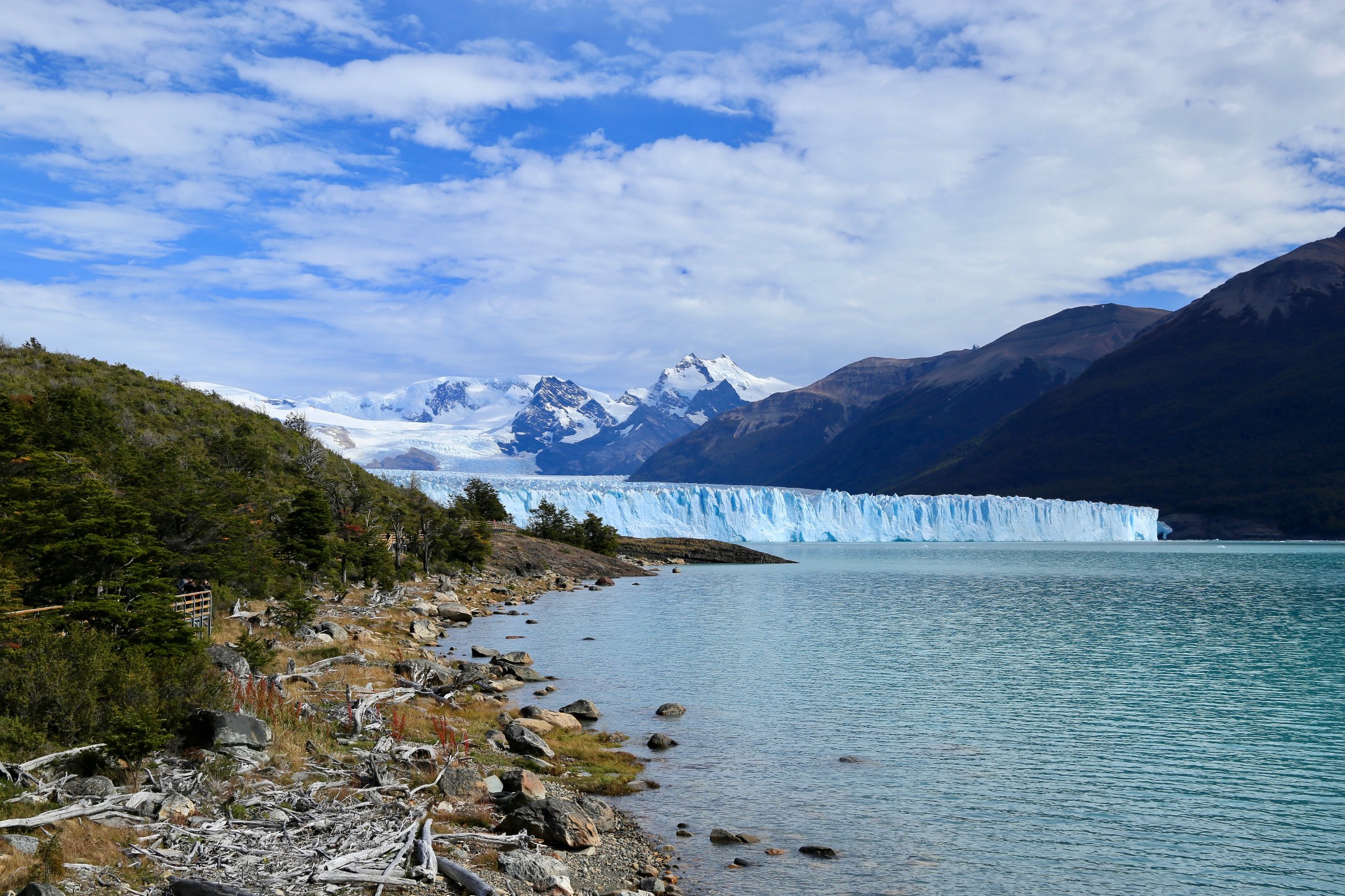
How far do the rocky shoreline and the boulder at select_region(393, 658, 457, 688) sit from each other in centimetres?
158

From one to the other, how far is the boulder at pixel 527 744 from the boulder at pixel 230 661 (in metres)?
6.04

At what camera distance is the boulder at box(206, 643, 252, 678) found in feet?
60.8

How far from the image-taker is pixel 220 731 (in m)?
13.8

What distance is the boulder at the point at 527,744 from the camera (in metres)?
19.6

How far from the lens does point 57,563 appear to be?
17141 mm

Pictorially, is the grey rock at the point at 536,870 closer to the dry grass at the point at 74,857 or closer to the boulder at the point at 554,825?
the boulder at the point at 554,825

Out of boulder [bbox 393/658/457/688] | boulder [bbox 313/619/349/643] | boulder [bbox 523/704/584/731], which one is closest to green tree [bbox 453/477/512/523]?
boulder [bbox 313/619/349/643]

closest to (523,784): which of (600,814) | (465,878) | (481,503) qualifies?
(600,814)

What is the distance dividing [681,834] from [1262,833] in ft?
34.1

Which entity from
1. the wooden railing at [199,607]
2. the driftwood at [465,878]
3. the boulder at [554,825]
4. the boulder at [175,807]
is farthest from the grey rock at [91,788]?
the wooden railing at [199,607]

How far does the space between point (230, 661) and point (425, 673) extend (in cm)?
807

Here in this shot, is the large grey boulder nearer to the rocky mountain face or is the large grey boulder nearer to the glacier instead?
the glacier

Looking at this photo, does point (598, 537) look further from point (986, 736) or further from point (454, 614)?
point (986, 736)

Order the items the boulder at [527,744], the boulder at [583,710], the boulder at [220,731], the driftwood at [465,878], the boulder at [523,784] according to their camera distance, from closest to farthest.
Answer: the driftwood at [465,878] → the boulder at [220,731] → the boulder at [523,784] → the boulder at [527,744] → the boulder at [583,710]
